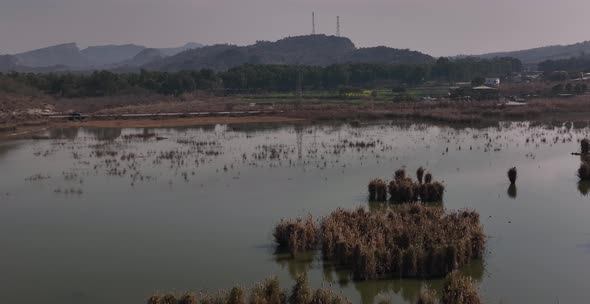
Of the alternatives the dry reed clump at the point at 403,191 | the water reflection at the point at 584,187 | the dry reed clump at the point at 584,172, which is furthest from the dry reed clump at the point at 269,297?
the dry reed clump at the point at 584,172

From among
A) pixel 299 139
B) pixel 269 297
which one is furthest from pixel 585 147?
pixel 269 297

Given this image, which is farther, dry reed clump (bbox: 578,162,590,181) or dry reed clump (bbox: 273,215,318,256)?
dry reed clump (bbox: 578,162,590,181)

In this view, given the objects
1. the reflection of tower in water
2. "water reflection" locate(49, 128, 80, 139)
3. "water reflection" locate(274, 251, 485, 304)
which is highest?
"water reflection" locate(49, 128, 80, 139)

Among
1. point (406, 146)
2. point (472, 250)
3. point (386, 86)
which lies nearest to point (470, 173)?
point (406, 146)

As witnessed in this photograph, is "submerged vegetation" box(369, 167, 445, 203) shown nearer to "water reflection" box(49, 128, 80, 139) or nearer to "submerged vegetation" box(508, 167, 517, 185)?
"submerged vegetation" box(508, 167, 517, 185)

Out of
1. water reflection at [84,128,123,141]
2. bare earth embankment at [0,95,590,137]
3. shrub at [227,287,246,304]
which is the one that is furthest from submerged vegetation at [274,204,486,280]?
bare earth embankment at [0,95,590,137]

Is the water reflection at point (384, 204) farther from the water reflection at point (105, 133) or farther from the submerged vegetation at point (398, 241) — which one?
the water reflection at point (105, 133)
